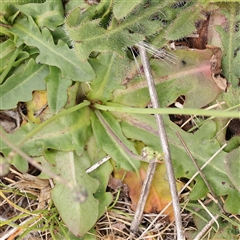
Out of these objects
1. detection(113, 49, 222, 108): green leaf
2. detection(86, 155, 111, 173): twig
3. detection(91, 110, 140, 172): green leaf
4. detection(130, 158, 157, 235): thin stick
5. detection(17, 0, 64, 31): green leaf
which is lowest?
detection(130, 158, 157, 235): thin stick

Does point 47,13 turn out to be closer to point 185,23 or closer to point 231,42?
point 185,23

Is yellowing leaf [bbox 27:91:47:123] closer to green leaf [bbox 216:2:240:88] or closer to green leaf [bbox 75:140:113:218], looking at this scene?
green leaf [bbox 75:140:113:218]

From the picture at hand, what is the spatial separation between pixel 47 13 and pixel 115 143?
2.30 feet

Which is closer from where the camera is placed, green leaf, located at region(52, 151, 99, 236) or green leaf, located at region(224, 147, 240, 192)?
green leaf, located at region(224, 147, 240, 192)

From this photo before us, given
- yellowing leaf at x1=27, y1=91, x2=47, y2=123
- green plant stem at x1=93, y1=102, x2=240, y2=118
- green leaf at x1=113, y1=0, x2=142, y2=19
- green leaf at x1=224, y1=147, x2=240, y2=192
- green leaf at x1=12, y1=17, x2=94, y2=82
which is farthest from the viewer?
yellowing leaf at x1=27, y1=91, x2=47, y2=123

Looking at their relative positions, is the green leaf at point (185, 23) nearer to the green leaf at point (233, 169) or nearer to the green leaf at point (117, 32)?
the green leaf at point (117, 32)

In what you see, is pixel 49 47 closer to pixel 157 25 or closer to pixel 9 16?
pixel 9 16

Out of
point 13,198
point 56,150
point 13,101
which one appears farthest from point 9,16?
point 13,198

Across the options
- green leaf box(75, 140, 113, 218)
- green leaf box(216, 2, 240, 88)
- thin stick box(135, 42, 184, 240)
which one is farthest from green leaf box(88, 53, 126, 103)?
green leaf box(216, 2, 240, 88)

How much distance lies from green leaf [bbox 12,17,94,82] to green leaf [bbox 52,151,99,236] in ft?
1.29

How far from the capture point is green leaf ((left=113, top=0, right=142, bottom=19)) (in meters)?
1.49

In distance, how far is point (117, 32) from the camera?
164 cm

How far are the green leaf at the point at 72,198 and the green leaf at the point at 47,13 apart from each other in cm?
62

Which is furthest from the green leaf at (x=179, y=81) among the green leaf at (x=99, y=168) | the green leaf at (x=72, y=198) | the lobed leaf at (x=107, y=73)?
the green leaf at (x=72, y=198)
